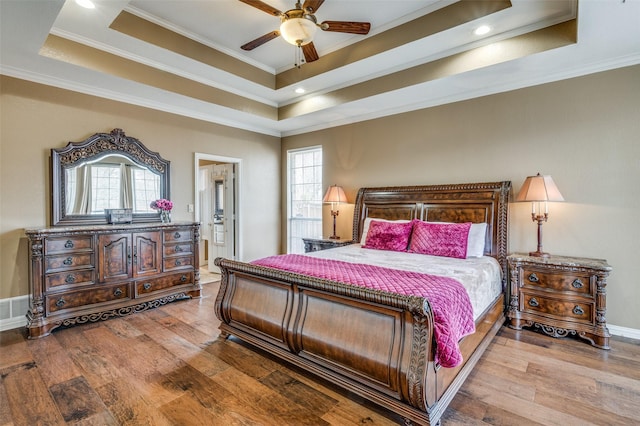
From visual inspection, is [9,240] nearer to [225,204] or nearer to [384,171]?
[225,204]

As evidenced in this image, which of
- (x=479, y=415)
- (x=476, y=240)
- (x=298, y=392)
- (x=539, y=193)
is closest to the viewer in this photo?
(x=479, y=415)

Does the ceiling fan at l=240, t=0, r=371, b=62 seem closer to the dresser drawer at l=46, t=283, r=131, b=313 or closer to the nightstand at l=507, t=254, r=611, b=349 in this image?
the nightstand at l=507, t=254, r=611, b=349

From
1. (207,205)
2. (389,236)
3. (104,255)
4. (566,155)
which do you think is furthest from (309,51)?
(207,205)

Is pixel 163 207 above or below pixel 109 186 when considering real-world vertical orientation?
below

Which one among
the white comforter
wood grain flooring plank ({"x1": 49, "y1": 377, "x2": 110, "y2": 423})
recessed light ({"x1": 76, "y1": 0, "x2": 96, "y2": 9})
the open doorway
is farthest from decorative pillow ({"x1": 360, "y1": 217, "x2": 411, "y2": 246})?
recessed light ({"x1": 76, "y1": 0, "x2": 96, "y2": 9})

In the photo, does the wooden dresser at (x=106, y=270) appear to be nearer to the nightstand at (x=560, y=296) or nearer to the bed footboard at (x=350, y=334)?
→ the bed footboard at (x=350, y=334)

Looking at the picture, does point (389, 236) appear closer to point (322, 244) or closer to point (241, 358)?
point (322, 244)

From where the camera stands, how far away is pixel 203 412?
77.2 inches

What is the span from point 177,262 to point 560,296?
4.50 m

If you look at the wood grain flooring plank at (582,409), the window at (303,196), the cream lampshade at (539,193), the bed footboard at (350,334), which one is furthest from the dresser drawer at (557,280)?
the window at (303,196)

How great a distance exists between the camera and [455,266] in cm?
298

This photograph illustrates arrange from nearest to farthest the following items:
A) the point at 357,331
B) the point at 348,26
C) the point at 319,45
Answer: the point at 357,331, the point at 348,26, the point at 319,45

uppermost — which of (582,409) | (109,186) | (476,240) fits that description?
(109,186)

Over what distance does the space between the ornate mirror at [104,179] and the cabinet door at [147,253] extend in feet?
1.53
